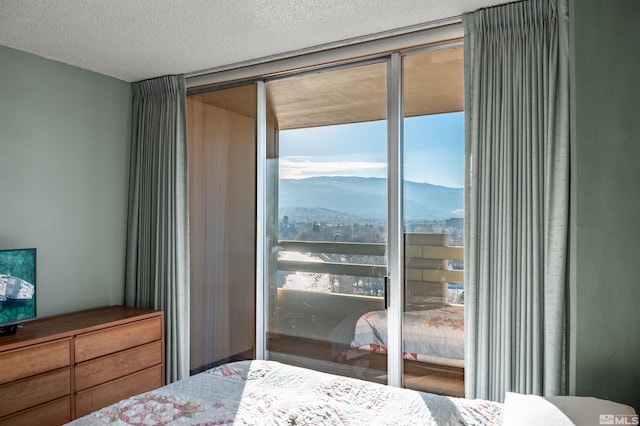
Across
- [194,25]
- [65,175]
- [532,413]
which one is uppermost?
[194,25]

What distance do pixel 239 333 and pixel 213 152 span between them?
59.1 inches

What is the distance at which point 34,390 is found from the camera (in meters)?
2.83

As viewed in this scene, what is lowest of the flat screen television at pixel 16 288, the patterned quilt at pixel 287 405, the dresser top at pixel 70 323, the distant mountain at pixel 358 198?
the patterned quilt at pixel 287 405

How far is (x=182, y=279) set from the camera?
3.82 metres

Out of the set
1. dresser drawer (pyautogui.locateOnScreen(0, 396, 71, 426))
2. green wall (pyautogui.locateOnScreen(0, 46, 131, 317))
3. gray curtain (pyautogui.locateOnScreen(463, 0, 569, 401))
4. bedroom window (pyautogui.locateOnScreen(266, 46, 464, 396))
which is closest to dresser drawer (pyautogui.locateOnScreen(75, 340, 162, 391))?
dresser drawer (pyautogui.locateOnScreen(0, 396, 71, 426))

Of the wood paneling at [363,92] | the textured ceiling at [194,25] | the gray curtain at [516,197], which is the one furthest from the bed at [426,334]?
the textured ceiling at [194,25]

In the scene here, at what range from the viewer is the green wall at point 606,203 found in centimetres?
196

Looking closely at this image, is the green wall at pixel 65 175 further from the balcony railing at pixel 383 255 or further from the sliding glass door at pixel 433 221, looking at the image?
the sliding glass door at pixel 433 221

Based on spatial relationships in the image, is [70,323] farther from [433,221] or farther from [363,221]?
[433,221]

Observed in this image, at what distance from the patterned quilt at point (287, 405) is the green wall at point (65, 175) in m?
1.86

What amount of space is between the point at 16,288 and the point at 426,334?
2.62 m

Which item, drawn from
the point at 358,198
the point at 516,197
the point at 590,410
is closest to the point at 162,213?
the point at 358,198

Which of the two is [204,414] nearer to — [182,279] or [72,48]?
[182,279]

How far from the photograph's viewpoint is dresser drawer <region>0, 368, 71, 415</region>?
106 inches
